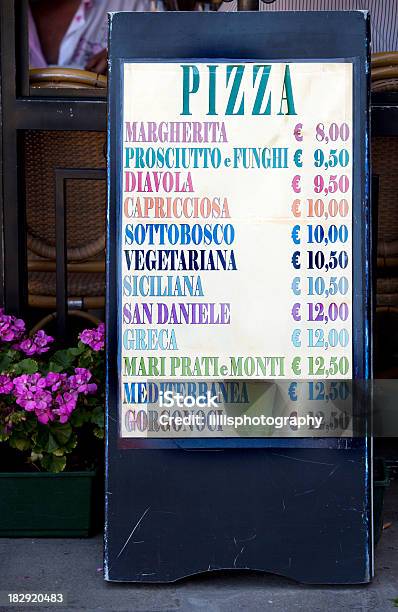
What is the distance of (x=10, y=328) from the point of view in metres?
4.33

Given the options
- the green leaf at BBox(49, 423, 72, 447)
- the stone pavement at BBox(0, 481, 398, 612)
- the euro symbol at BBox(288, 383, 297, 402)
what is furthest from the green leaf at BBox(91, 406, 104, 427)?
the euro symbol at BBox(288, 383, 297, 402)

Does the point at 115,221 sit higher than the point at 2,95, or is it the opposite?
the point at 2,95

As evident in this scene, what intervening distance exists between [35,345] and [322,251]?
4.86 feet

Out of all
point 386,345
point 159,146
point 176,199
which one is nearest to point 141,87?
point 159,146

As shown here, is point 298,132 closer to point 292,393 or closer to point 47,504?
point 292,393

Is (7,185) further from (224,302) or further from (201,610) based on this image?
(201,610)

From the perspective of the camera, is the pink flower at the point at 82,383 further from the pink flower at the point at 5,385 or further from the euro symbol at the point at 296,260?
the euro symbol at the point at 296,260

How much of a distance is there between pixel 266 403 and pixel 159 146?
110 cm

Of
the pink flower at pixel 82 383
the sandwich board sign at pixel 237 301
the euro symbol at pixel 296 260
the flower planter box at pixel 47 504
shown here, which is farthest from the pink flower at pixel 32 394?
the euro symbol at pixel 296 260

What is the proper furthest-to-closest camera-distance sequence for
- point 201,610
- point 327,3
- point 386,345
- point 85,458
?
point 386,345 → point 327,3 → point 85,458 → point 201,610

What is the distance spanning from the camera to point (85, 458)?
4375mm

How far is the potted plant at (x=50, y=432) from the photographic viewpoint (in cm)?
404

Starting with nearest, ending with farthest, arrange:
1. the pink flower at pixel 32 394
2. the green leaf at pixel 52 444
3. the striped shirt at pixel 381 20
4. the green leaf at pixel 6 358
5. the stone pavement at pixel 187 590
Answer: the stone pavement at pixel 187 590, the pink flower at pixel 32 394, the green leaf at pixel 52 444, the green leaf at pixel 6 358, the striped shirt at pixel 381 20

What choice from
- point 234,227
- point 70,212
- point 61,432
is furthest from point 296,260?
point 70,212
